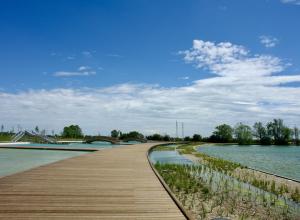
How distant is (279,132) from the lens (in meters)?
109

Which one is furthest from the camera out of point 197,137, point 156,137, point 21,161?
point 197,137

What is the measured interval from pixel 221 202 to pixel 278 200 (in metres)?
2.03

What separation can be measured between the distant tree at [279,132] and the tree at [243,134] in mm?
7554

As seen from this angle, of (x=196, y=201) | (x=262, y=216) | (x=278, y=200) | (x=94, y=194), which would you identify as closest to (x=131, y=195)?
(x=94, y=194)

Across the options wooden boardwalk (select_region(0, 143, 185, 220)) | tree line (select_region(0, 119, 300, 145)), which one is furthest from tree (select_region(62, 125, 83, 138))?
wooden boardwalk (select_region(0, 143, 185, 220))

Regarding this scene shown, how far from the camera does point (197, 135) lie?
365ft

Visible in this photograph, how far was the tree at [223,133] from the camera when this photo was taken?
364 feet

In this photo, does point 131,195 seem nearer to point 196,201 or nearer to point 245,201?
point 196,201

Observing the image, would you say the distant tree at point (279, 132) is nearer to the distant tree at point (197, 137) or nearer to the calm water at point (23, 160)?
the distant tree at point (197, 137)

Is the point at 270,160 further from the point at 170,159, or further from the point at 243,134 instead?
the point at 243,134

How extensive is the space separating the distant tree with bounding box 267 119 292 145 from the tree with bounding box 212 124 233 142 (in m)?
13.3

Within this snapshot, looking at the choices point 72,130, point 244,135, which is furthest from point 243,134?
point 72,130

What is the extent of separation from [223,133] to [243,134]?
8254mm

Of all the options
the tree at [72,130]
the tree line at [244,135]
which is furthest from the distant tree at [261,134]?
the tree at [72,130]
